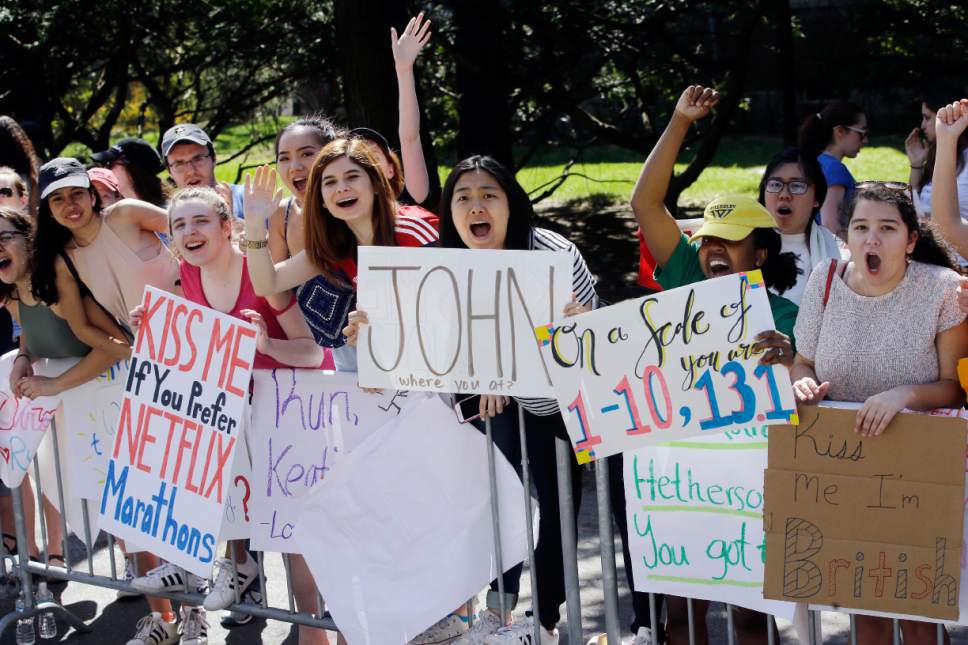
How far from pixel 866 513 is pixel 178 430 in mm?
2569

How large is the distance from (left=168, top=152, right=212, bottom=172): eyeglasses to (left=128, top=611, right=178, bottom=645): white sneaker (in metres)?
2.18

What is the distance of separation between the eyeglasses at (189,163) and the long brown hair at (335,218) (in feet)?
5.40

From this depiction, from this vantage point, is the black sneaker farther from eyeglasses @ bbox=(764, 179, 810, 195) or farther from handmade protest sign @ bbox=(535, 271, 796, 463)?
eyeglasses @ bbox=(764, 179, 810, 195)

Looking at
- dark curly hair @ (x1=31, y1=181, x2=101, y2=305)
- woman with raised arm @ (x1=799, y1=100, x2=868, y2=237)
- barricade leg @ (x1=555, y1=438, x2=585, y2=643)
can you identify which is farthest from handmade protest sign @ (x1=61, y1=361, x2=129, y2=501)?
woman with raised arm @ (x1=799, y1=100, x2=868, y2=237)

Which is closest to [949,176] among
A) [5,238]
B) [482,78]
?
[5,238]

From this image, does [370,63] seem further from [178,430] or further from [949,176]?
[949,176]

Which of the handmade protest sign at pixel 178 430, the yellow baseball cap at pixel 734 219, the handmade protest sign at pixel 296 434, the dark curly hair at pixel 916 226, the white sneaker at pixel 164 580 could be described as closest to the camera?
the dark curly hair at pixel 916 226

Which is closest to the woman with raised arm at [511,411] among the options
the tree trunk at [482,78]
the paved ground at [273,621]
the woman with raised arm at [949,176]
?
the paved ground at [273,621]

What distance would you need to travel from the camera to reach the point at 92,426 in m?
5.05

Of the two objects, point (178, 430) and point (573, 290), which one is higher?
point (573, 290)

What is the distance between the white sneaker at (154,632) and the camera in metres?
5.02

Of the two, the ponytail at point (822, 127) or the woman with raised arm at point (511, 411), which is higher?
the ponytail at point (822, 127)

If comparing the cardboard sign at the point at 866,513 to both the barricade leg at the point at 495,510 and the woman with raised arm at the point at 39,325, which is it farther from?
the woman with raised arm at the point at 39,325

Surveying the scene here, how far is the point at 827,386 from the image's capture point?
11.6ft
